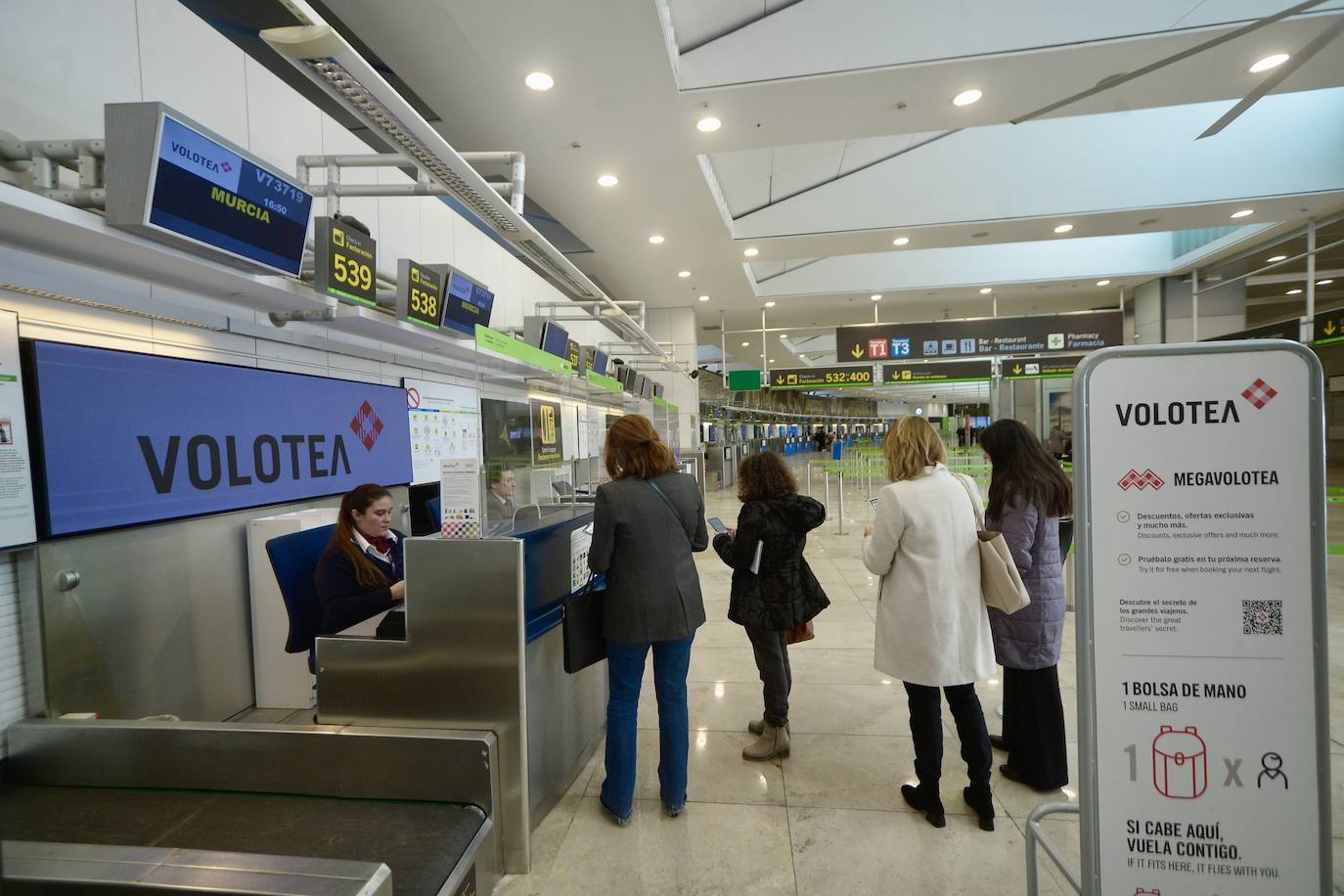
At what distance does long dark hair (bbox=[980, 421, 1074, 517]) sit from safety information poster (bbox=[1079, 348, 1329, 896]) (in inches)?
44.0

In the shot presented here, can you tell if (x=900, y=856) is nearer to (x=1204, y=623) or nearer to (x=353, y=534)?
(x=1204, y=623)

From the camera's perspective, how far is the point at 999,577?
2.43m

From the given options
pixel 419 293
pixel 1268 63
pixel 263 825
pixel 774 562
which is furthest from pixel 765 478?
pixel 1268 63

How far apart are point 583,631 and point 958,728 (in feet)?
5.23

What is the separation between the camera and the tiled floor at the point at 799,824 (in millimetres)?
2258

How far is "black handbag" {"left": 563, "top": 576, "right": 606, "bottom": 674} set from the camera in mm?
2574

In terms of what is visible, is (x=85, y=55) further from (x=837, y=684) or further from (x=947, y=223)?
(x=947, y=223)

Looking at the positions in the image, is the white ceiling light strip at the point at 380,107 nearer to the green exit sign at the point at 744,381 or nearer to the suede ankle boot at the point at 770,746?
the suede ankle boot at the point at 770,746

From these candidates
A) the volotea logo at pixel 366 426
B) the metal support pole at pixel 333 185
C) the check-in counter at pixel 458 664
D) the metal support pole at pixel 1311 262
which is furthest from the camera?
the metal support pole at pixel 1311 262

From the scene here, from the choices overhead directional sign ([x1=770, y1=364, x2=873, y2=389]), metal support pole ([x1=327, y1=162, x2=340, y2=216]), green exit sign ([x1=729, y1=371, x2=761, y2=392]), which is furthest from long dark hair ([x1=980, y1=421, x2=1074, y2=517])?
green exit sign ([x1=729, y1=371, x2=761, y2=392])

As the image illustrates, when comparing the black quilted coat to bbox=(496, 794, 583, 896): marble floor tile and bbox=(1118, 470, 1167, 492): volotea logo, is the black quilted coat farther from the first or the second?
bbox=(1118, 470, 1167, 492): volotea logo

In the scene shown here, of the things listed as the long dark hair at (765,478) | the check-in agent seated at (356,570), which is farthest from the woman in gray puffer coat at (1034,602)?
the check-in agent seated at (356,570)

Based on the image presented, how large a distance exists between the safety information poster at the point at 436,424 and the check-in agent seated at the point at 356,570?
176 centimetres

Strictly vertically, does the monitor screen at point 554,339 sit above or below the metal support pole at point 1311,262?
below
